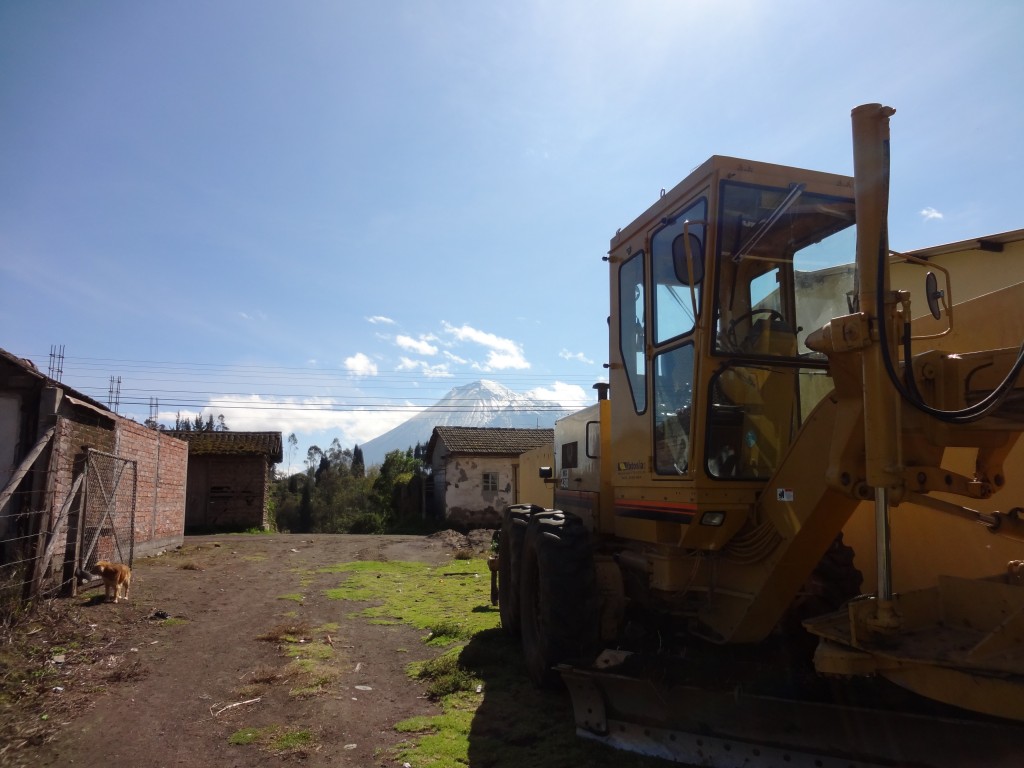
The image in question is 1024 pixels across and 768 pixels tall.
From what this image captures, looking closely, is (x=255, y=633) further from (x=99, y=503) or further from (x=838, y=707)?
(x=838, y=707)

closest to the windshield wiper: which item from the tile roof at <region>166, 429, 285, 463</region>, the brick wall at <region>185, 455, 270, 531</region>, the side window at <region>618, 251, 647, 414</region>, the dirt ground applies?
the side window at <region>618, 251, 647, 414</region>

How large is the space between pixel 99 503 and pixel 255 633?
186 inches

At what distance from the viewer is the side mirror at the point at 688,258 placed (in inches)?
162

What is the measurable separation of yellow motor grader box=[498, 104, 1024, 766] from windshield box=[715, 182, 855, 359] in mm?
14

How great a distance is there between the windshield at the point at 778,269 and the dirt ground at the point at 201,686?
3.44m

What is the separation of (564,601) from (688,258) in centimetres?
237

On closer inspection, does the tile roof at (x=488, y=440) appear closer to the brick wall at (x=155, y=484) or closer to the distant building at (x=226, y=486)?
the distant building at (x=226, y=486)

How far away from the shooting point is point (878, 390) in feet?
9.41

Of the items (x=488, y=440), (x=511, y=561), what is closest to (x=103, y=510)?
(x=511, y=561)

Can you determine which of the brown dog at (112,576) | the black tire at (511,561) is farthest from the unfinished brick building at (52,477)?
the black tire at (511,561)

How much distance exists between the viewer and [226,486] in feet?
97.8

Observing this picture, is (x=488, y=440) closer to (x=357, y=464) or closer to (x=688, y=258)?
(x=688, y=258)

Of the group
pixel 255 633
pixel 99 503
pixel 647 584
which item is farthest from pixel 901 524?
pixel 99 503

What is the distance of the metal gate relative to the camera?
1007 centimetres
